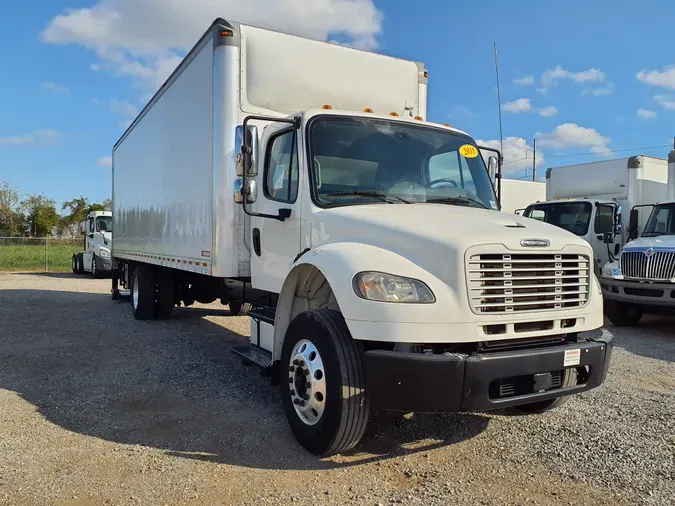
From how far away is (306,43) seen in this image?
6.01 m

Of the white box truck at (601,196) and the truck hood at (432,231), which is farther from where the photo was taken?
the white box truck at (601,196)

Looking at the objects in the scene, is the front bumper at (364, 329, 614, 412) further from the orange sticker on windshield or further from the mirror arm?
the orange sticker on windshield

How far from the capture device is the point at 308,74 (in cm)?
596

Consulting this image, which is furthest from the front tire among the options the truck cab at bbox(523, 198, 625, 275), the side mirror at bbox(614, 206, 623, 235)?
the side mirror at bbox(614, 206, 623, 235)

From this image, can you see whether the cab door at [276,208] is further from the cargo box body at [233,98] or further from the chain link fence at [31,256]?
the chain link fence at [31,256]

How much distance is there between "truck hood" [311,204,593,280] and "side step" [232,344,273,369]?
3.87 feet

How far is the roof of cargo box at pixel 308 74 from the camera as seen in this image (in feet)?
18.8

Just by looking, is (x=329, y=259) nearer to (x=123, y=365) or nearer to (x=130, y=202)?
(x=123, y=365)

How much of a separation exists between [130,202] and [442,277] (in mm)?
8934

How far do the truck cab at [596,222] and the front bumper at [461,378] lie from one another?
309 inches

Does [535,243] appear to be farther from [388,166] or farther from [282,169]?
[282,169]

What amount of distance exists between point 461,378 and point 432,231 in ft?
3.19

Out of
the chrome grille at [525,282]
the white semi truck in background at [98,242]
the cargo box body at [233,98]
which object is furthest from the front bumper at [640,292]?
the white semi truck in background at [98,242]

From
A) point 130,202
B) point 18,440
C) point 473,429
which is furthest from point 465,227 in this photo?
point 130,202
